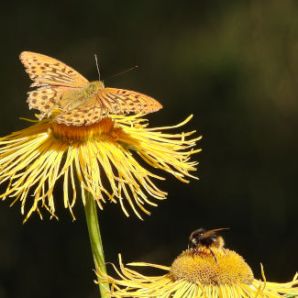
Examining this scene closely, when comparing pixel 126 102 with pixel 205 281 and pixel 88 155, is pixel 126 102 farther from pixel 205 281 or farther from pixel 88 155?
pixel 205 281

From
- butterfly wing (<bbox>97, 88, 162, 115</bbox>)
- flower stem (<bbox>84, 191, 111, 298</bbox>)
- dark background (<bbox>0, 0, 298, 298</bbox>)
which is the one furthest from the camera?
dark background (<bbox>0, 0, 298, 298</bbox>)

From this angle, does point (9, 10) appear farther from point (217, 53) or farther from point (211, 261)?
point (211, 261)

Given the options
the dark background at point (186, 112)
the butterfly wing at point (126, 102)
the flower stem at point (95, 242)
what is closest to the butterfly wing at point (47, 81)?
the butterfly wing at point (126, 102)

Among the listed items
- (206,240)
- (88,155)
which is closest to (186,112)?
(88,155)

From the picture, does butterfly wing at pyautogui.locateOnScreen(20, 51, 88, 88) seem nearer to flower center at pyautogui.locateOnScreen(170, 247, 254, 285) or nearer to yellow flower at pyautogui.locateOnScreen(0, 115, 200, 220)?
yellow flower at pyautogui.locateOnScreen(0, 115, 200, 220)

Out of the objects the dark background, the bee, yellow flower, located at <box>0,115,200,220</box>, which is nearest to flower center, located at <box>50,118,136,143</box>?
yellow flower, located at <box>0,115,200,220</box>

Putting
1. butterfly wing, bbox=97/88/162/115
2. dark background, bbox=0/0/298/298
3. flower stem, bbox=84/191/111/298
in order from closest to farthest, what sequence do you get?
1. flower stem, bbox=84/191/111/298
2. butterfly wing, bbox=97/88/162/115
3. dark background, bbox=0/0/298/298
